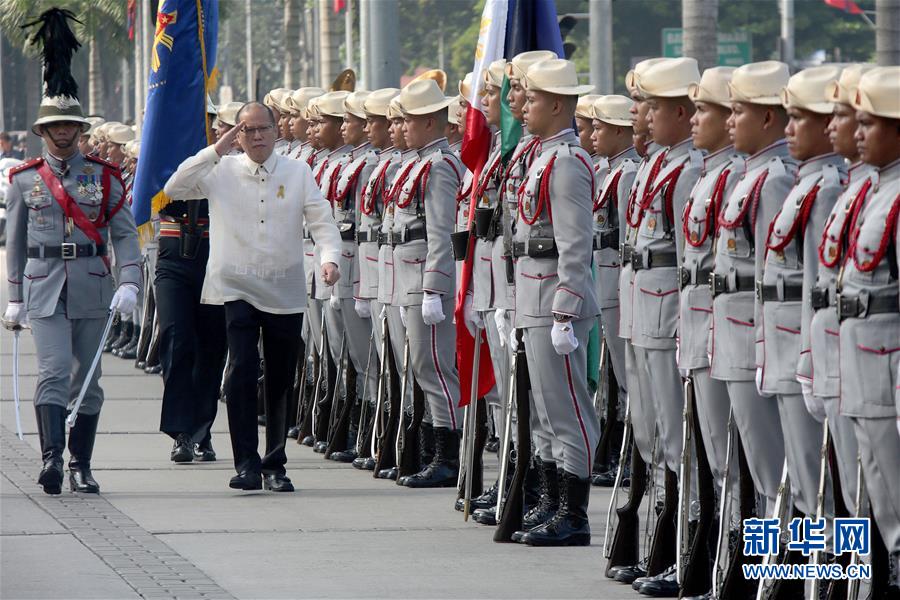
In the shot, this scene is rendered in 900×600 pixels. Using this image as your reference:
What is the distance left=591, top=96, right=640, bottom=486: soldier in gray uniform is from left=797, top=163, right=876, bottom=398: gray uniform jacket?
4582 millimetres

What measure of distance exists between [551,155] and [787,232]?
86.3 inches

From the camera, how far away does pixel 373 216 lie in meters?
11.9

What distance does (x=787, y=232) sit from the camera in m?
6.84

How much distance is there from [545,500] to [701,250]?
6.39 feet

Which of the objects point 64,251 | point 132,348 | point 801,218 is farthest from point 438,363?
point 132,348

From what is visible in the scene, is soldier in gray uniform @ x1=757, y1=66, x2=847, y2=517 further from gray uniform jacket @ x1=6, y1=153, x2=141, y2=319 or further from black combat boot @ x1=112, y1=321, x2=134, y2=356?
black combat boot @ x1=112, y1=321, x2=134, y2=356

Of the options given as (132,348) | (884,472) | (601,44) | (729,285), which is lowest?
(132,348)

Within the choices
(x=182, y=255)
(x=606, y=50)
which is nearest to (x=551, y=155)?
(x=182, y=255)

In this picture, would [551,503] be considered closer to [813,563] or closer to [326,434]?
[813,563]

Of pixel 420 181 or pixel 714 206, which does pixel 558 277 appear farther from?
pixel 420 181

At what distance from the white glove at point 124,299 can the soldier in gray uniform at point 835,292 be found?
15.7 feet

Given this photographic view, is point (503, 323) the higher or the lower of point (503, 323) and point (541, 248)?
the lower

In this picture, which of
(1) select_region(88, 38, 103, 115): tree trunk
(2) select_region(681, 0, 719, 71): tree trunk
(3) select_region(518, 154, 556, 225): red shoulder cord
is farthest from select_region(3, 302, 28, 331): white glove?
(1) select_region(88, 38, 103, 115): tree trunk

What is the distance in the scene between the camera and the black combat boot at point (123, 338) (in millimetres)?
19906
